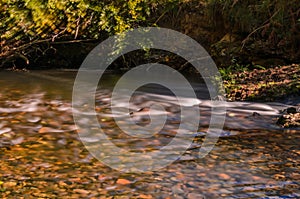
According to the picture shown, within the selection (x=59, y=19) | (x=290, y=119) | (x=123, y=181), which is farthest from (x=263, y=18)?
(x=123, y=181)

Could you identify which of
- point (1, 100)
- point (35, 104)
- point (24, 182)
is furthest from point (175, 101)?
point (24, 182)

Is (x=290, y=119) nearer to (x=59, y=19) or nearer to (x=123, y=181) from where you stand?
(x=123, y=181)

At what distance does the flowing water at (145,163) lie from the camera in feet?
13.2

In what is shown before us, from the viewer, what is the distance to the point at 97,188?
160 inches

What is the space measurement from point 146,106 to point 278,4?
173 inches

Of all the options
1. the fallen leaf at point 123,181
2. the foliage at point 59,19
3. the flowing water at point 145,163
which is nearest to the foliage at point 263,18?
the foliage at point 59,19

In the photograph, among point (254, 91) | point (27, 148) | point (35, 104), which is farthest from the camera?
point (254, 91)

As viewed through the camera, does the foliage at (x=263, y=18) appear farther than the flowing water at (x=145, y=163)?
Yes

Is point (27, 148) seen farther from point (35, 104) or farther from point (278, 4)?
point (278, 4)

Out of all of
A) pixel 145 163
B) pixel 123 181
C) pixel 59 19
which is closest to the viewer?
pixel 123 181

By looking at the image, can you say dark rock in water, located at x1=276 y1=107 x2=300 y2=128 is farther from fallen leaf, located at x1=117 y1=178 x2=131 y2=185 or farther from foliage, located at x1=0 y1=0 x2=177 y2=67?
foliage, located at x1=0 y1=0 x2=177 y2=67

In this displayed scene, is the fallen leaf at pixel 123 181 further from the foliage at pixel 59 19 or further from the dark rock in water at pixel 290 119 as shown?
the foliage at pixel 59 19

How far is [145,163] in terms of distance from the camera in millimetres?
4777

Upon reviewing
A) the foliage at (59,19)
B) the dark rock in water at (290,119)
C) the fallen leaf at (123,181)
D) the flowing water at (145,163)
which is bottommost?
the fallen leaf at (123,181)
